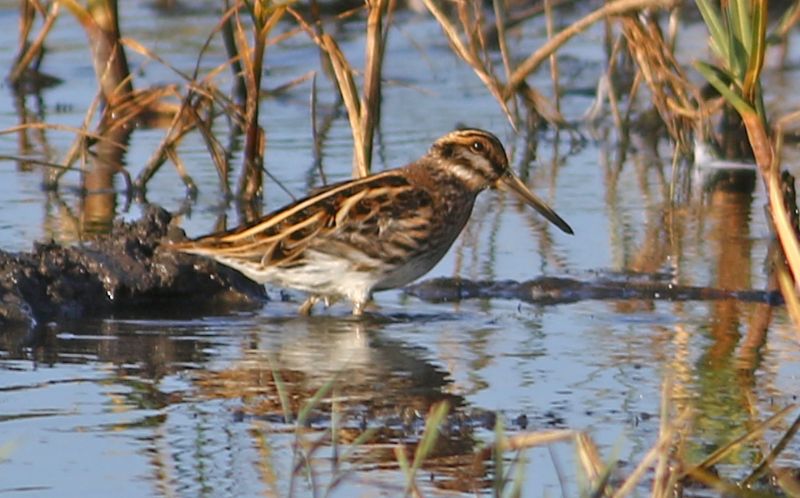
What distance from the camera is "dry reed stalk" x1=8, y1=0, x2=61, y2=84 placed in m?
9.47

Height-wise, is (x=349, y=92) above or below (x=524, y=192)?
above

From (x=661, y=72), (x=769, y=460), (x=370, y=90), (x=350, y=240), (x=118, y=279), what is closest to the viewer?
(x=769, y=460)

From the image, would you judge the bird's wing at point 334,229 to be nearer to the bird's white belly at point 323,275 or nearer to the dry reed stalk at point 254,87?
the bird's white belly at point 323,275

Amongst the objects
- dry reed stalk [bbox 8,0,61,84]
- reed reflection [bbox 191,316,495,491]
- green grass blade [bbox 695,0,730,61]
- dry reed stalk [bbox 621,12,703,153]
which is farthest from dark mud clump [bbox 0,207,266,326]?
green grass blade [bbox 695,0,730,61]

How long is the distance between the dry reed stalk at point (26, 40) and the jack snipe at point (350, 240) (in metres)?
2.60

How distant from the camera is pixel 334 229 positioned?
6594mm

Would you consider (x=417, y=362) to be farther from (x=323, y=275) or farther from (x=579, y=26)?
(x=579, y=26)

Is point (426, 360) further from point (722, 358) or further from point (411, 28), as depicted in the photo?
point (411, 28)

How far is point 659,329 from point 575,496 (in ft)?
6.79

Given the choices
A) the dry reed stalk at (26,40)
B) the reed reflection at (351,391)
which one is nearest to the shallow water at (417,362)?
the reed reflection at (351,391)

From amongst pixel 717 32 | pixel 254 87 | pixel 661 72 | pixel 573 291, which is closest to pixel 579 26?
pixel 661 72

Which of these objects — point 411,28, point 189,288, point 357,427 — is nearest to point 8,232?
point 189,288

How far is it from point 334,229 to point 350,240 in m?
0.07

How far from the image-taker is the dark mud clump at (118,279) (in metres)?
6.29
